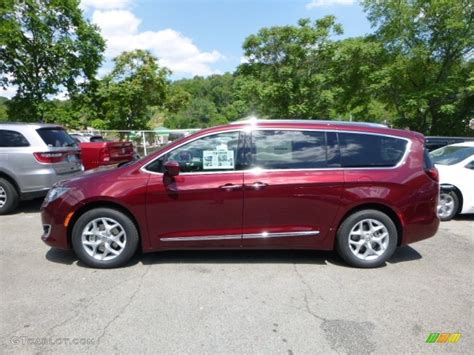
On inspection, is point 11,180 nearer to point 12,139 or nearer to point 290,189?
point 12,139

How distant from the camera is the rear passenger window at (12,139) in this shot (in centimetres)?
609

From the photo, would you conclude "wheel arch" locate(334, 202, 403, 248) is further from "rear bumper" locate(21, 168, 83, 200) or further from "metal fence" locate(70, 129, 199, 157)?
"metal fence" locate(70, 129, 199, 157)

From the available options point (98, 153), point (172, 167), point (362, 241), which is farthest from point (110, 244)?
point (98, 153)

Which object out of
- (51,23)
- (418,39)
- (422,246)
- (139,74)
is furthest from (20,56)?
(418,39)

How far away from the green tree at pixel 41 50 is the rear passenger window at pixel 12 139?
31.7ft

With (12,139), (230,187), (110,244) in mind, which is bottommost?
(110,244)

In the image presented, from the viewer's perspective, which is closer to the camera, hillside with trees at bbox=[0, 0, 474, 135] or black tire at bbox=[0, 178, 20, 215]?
black tire at bbox=[0, 178, 20, 215]

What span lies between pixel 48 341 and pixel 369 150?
12.3ft

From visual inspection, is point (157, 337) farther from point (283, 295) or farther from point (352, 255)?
point (352, 255)

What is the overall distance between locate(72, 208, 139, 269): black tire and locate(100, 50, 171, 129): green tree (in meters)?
14.4

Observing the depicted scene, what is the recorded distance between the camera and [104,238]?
3787 millimetres

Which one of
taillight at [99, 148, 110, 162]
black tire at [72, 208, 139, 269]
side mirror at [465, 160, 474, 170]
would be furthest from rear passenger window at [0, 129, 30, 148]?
side mirror at [465, 160, 474, 170]

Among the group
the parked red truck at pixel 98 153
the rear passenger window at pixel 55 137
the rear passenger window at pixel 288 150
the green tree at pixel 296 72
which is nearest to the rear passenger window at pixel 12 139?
the rear passenger window at pixel 55 137

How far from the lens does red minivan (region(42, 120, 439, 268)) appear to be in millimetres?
3701
